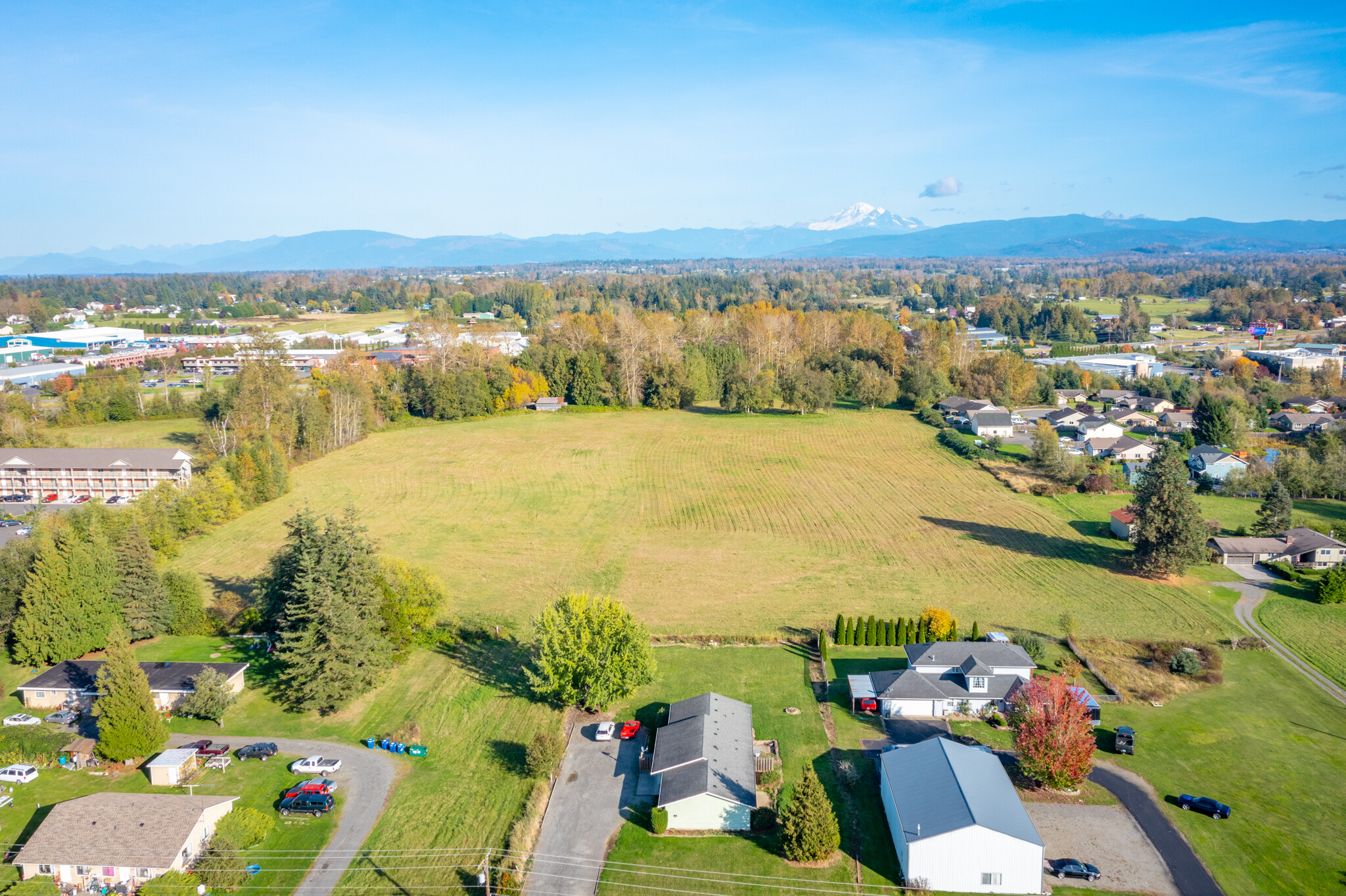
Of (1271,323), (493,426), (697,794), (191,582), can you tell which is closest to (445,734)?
(697,794)

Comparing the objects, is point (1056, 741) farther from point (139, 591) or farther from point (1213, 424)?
point (1213, 424)

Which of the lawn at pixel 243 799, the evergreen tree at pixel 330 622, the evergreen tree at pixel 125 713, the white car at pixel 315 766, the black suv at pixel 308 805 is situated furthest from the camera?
the evergreen tree at pixel 330 622

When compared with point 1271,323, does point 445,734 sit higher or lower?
lower

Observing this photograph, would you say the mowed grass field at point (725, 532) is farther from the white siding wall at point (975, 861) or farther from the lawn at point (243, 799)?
the white siding wall at point (975, 861)

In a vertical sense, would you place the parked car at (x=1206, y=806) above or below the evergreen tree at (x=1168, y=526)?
below

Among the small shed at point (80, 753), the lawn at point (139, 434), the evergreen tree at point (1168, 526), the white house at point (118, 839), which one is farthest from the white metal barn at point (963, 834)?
the lawn at point (139, 434)

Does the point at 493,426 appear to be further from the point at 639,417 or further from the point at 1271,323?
the point at 1271,323
